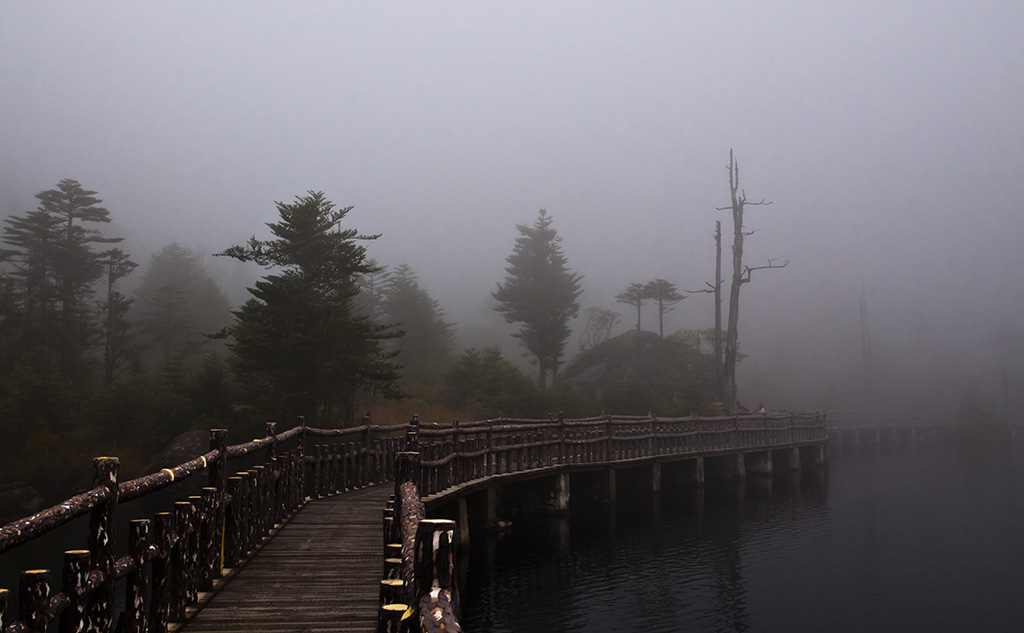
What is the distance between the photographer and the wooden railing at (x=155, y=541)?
364 centimetres

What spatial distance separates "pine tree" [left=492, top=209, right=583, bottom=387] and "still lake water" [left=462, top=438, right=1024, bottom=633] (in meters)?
25.1

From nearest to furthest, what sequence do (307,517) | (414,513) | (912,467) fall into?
(414,513)
(307,517)
(912,467)

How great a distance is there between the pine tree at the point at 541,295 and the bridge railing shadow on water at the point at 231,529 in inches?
1286

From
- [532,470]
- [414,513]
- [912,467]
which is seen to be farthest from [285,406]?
[912,467]

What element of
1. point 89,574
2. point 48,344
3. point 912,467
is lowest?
point 912,467

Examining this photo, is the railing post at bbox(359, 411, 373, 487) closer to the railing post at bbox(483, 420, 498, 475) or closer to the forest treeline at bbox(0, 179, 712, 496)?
the railing post at bbox(483, 420, 498, 475)

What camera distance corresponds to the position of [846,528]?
21.3m

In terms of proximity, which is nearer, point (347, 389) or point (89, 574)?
point (89, 574)

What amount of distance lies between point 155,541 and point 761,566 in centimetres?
1473

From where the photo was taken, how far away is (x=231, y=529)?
7.98 m

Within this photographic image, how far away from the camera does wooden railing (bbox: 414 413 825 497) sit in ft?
50.7

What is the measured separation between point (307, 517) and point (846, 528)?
17.0 metres

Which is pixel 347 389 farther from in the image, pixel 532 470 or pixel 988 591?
pixel 988 591

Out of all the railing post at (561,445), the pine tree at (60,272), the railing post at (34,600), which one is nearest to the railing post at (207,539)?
the railing post at (34,600)
